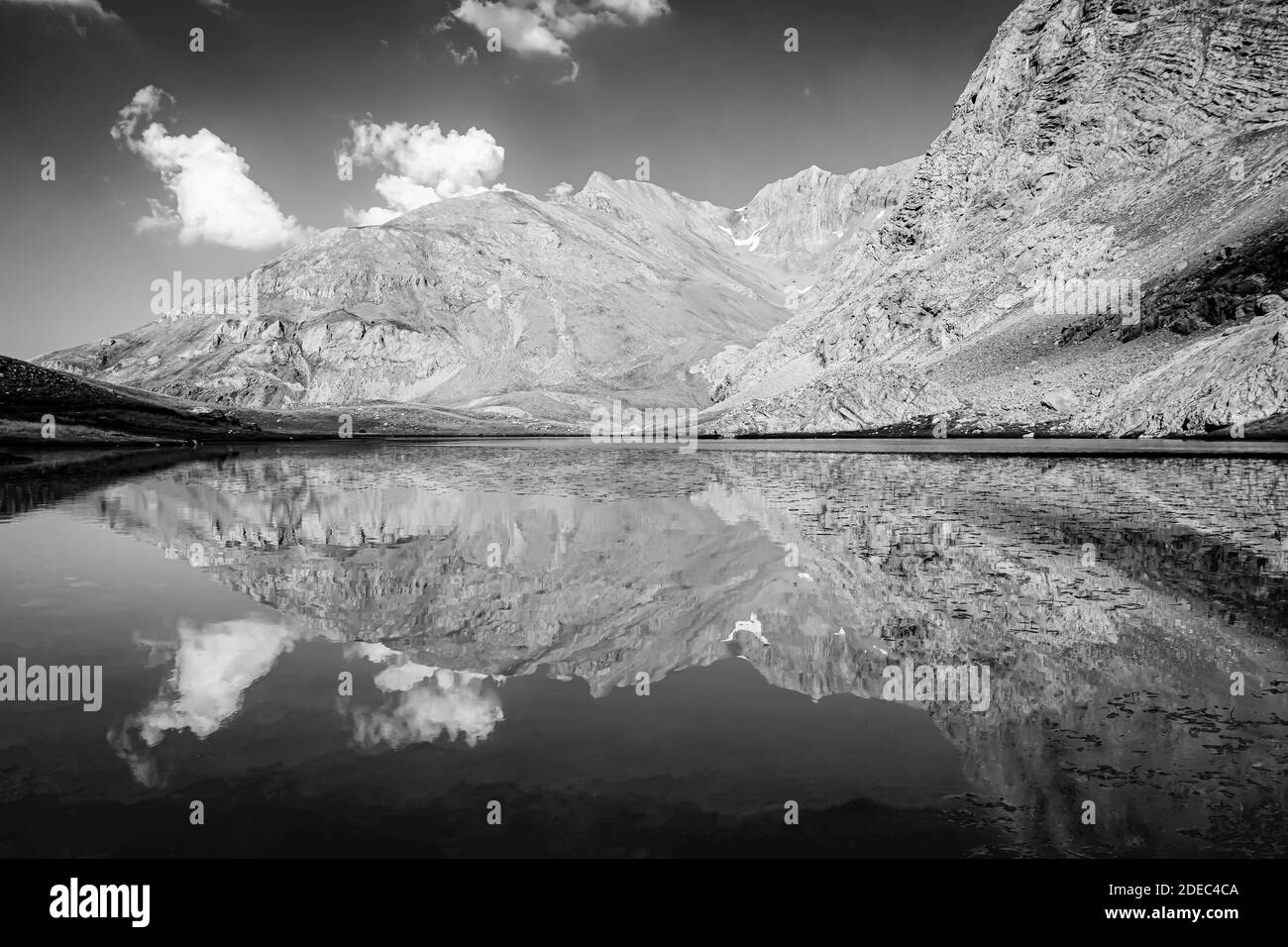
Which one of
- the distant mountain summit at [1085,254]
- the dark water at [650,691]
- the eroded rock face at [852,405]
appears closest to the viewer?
the dark water at [650,691]

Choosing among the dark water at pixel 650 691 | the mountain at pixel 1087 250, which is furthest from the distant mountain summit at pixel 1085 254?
the dark water at pixel 650 691

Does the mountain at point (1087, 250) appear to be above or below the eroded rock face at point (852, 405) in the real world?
above

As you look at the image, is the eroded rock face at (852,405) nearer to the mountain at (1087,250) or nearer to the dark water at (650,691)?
the mountain at (1087,250)

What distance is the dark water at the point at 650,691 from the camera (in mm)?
8062

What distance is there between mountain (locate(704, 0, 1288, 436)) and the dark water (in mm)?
89890

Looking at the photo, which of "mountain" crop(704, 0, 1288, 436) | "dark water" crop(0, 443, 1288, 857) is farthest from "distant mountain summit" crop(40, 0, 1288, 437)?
"dark water" crop(0, 443, 1288, 857)

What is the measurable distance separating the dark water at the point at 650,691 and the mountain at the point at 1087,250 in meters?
89.9

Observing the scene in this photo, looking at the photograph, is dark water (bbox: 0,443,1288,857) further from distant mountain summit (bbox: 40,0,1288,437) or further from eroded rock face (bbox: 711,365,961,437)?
eroded rock face (bbox: 711,365,961,437)

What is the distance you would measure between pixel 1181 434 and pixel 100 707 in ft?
356

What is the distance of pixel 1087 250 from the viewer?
145000 millimetres

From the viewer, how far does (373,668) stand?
13125 mm

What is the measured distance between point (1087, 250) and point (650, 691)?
162025 millimetres
